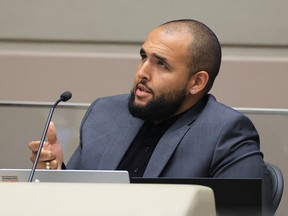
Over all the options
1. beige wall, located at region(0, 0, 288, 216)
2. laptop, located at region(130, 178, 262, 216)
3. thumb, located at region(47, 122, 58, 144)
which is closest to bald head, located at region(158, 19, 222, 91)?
thumb, located at region(47, 122, 58, 144)

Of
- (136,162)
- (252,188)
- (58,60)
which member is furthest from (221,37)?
(252,188)

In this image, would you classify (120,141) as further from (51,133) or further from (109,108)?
(51,133)

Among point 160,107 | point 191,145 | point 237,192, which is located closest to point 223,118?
point 191,145

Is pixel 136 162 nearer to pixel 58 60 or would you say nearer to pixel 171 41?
pixel 171 41

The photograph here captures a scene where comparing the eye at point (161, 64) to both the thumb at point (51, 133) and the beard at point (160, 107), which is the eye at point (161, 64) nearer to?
the beard at point (160, 107)

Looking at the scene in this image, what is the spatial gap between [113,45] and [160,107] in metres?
1.97

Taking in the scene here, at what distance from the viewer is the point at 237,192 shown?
2.67 m

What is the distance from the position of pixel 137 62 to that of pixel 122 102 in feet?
5.29

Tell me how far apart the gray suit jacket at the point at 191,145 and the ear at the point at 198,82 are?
59 millimetres

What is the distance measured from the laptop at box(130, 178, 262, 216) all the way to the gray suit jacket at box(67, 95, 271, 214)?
543 mm

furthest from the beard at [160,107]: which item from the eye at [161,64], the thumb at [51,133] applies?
the thumb at [51,133]

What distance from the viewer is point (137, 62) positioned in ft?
18.0

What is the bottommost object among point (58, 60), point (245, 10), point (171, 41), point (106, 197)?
point (58, 60)

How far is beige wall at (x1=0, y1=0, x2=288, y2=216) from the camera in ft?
17.6
